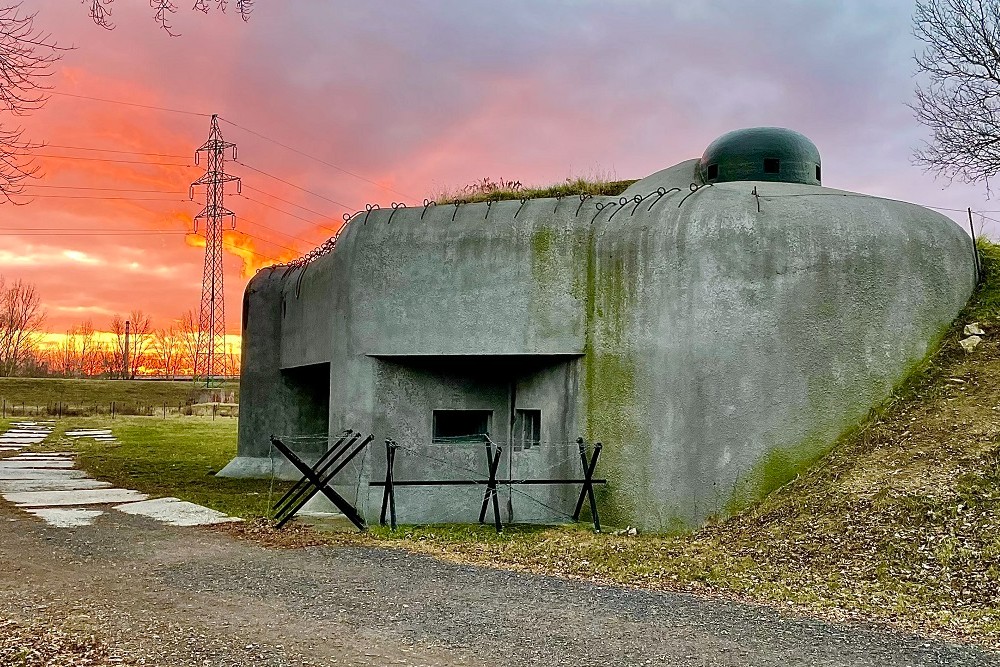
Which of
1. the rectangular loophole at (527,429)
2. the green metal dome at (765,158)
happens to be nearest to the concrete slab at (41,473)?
the rectangular loophole at (527,429)

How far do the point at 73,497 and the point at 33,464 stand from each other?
724cm

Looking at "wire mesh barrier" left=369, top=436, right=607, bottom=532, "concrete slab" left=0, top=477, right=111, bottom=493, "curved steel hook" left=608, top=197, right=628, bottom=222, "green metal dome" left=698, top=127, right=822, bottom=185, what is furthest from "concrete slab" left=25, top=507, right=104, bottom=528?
"green metal dome" left=698, top=127, right=822, bottom=185

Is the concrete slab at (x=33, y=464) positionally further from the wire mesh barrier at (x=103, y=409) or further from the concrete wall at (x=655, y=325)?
the wire mesh barrier at (x=103, y=409)

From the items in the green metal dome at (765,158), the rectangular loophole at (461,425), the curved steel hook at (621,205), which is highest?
the green metal dome at (765,158)

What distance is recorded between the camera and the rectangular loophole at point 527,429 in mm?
11851

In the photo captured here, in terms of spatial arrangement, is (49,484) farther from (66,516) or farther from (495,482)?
(495,482)

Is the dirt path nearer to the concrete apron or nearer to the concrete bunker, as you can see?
the concrete apron

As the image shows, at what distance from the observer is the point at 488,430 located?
12180mm

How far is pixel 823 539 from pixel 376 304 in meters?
6.60

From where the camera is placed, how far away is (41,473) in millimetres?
17422

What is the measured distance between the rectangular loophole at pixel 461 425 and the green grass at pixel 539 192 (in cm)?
312

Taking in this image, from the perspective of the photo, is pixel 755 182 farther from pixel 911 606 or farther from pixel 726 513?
pixel 911 606

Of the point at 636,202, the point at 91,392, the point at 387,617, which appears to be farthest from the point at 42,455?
the point at 91,392

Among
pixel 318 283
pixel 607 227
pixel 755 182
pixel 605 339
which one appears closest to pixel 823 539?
pixel 605 339
